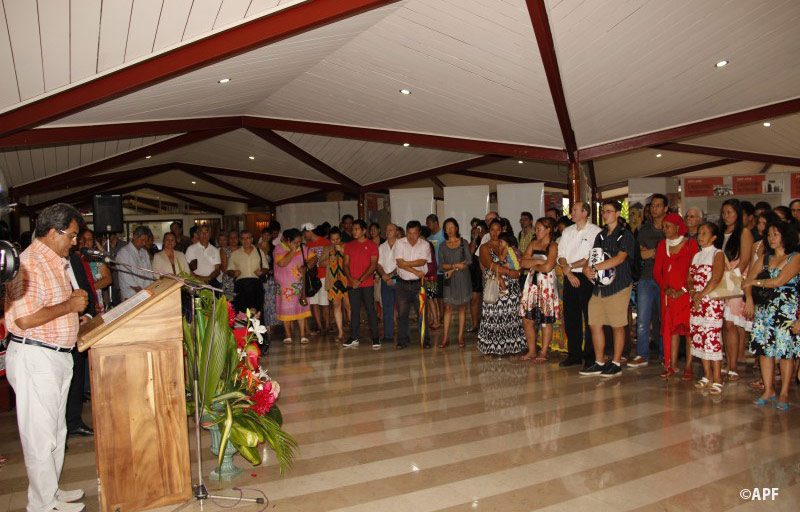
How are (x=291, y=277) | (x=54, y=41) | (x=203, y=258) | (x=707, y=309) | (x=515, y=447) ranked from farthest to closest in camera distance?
(x=291, y=277) → (x=203, y=258) → (x=707, y=309) → (x=54, y=41) → (x=515, y=447)

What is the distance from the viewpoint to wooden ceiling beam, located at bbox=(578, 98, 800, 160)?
8.78m

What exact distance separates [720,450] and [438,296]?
4.75 m

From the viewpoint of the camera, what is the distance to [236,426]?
3562 mm

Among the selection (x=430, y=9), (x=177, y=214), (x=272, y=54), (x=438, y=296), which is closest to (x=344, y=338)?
(x=438, y=296)

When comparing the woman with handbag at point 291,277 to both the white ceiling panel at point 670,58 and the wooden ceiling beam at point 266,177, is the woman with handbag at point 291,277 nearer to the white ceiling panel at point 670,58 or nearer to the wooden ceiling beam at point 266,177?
the white ceiling panel at point 670,58

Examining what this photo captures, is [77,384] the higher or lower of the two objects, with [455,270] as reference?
lower

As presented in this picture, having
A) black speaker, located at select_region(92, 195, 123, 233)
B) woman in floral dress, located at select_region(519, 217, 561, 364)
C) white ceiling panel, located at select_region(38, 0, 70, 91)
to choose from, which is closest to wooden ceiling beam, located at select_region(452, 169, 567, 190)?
black speaker, located at select_region(92, 195, 123, 233)

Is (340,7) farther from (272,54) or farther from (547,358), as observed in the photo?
(547,358)

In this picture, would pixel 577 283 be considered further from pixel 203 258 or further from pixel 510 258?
pixel 203 258

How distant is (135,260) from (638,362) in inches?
211

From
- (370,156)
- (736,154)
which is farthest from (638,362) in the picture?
(736,154)

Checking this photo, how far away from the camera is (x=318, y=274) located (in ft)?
29.1

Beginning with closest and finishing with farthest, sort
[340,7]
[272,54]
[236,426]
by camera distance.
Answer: [236,426], [340,7], [272,54]

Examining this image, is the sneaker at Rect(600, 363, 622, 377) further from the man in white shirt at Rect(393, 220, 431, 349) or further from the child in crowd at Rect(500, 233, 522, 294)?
the man in white shirt at Rect(393, 220, 431, 349)
